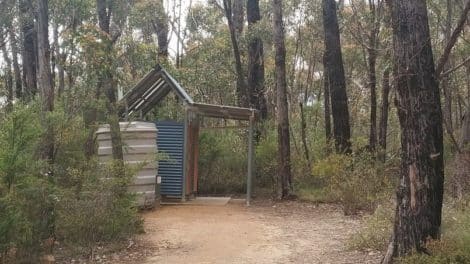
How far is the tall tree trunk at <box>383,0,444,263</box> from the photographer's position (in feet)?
16.9

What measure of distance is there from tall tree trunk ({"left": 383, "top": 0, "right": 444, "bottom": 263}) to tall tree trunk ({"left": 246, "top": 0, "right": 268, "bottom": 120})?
1059cm

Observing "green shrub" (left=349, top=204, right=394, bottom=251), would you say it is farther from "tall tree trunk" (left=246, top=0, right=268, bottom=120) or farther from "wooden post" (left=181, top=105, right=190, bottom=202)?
"tall tree trunk" (left=246, top=0, right=268, bottom=120)

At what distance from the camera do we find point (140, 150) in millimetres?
10422

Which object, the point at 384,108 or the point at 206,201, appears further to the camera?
the point at 384,108

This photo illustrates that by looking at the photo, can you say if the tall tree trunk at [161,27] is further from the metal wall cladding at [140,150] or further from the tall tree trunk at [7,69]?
the metal wall cladding at [140,150]

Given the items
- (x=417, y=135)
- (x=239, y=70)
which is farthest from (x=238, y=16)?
(x=417, y=135)

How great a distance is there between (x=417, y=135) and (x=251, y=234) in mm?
3912

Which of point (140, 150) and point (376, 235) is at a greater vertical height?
point (140, 150)

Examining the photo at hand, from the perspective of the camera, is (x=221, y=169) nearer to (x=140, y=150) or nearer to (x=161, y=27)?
(x=140, y=150)

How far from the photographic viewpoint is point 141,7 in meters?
21.4

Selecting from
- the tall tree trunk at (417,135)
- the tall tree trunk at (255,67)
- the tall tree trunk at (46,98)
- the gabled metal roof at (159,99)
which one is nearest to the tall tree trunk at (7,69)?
the gabled metal roof at (159,99)

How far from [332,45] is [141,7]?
417 inches

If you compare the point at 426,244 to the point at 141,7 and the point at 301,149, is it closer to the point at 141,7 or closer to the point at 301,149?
the point at 301,149

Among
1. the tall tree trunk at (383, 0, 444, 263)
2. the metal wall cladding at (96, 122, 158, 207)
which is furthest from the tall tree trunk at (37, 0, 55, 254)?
the tall tree trunk at (383, 0, 444, 263)
